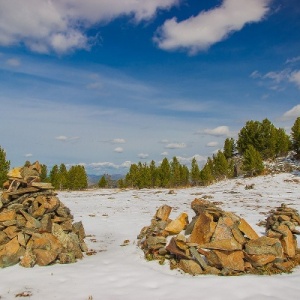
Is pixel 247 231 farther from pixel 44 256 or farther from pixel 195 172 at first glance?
pixel 195 172

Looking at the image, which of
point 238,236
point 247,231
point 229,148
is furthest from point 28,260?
point 229,148

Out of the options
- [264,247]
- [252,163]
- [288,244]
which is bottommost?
[288,244]

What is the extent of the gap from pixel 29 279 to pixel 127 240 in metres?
6.57

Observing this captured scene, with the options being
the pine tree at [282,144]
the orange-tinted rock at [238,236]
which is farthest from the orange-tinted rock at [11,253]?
the pine tree at [282,144]

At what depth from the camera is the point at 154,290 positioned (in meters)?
9.79

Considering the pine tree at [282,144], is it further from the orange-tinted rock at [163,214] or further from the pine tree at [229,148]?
the orange-tinted rock at [163,214]

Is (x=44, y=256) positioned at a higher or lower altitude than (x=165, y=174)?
lower

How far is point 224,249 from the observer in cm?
1123

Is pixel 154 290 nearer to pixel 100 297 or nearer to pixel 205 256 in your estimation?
pixel 100 297

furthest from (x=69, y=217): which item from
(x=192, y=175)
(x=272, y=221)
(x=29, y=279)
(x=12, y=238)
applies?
(x=192, y=175)

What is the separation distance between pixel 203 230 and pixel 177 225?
8.31 ft

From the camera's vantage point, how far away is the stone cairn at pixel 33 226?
12367mm

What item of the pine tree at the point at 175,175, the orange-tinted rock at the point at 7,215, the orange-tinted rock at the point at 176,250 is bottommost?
the orange-tinted rock at the point at 176,250

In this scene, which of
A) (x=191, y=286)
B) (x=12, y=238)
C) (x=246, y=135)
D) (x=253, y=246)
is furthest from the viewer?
(x=246, y=135)
